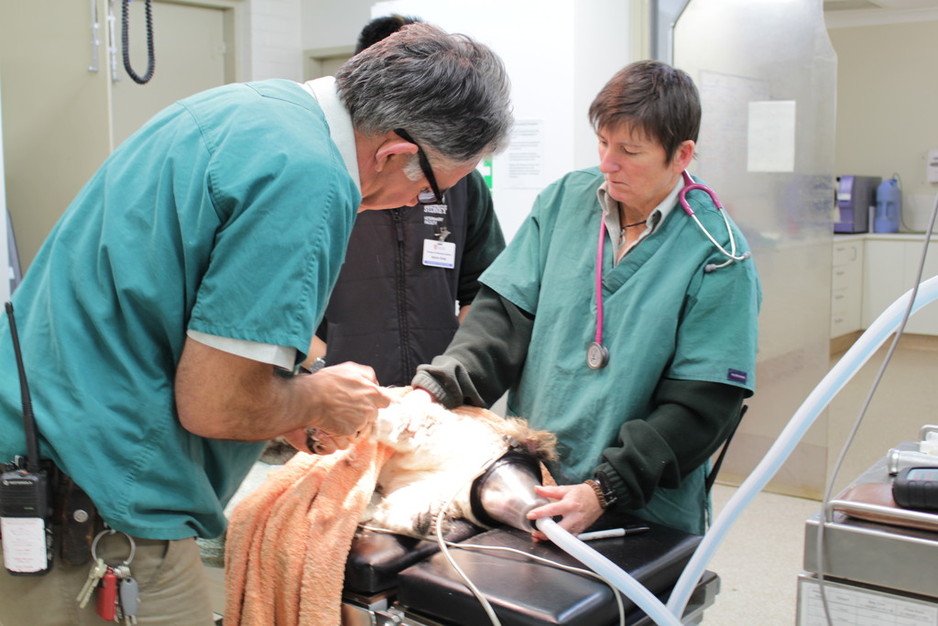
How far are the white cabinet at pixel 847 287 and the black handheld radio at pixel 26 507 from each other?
5.99 metres

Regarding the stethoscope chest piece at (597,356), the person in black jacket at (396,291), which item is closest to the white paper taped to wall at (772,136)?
the person in black jacket at (396,291)

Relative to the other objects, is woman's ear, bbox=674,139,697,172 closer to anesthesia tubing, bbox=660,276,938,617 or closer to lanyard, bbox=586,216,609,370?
lanyard, bbox=586,216,609,370

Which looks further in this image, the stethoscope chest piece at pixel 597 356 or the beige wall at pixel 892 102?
the beige wall at pixel 892 102

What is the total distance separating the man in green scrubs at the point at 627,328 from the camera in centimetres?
150

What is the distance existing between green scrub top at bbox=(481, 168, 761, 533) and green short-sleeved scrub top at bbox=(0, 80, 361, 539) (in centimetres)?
65

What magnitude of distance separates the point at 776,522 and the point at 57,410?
9.97 ft

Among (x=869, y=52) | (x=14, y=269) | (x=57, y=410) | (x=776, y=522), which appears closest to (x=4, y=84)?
(x=14, y=269)

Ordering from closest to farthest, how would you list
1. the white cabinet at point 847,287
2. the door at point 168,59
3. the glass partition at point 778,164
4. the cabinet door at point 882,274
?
1. the glass partition at point 778,164
2. the door at point 168,59
3. the white cabinet at point 847,287
4. the cabinet door at point 882,274

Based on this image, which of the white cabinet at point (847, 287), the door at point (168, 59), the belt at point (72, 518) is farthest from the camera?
the white cabinet at point (847, 287)

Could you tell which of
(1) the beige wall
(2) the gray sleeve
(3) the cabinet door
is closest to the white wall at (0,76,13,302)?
(2) the gray sleeve

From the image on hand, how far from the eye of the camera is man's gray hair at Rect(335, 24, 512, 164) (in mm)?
1127

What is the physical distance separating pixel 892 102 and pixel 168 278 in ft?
23.3

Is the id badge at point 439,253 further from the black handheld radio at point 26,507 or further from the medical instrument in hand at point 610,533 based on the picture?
the black handheld radio at point 26,507

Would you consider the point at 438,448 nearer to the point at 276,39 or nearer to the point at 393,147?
the point at 393,147
